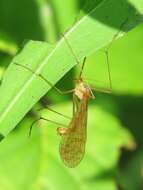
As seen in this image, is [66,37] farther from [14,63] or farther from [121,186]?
[121,186]

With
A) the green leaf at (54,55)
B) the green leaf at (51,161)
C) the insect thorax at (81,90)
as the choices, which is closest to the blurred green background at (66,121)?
the green leaf at (51,161)

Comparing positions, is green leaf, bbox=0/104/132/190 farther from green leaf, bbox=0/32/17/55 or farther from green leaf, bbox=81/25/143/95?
green leaf, bbox=0/32/17/55

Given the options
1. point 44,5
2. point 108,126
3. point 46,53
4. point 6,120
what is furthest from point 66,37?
point 108,126

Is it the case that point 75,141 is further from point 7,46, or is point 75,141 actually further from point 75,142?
point 7,46

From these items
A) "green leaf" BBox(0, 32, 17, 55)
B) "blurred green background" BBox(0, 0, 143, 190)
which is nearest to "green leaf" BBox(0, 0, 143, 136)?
"blurred green background" BBox(0, 0, 143, 190)

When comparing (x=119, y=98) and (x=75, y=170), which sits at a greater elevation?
(x=119, y=98)

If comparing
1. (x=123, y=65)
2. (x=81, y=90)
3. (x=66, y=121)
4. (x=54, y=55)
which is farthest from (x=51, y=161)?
(x=54, y=55)
